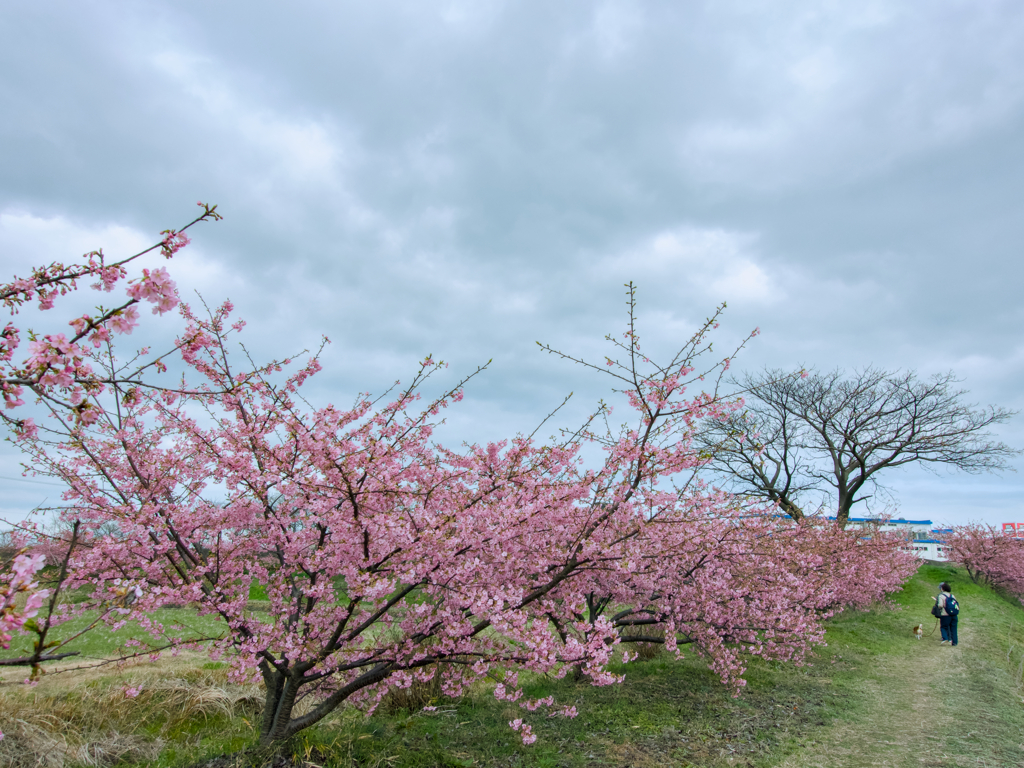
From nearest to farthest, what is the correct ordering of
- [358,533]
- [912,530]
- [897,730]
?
[358,533]
[897,730]
[912,530]

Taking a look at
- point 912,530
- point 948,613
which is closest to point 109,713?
point 948,613

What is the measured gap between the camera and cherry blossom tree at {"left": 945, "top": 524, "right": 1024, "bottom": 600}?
2619 centimetres

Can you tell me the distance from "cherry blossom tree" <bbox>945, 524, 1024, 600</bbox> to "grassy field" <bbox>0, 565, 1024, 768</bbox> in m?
21.0

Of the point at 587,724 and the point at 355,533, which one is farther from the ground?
the point at 355,533

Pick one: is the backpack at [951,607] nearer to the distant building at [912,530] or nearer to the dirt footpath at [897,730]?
the dirt footpath at [897,730]

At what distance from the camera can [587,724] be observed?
6820 millimetres

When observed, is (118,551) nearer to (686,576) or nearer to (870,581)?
(686,576)

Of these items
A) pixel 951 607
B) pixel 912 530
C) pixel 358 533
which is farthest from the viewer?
pixel 912 530

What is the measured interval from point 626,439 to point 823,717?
5.49 m

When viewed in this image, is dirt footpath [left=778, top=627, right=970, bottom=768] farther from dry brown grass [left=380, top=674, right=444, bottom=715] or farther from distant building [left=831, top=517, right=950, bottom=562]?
distant building [left=831, top=517, right=950, bottom=562]

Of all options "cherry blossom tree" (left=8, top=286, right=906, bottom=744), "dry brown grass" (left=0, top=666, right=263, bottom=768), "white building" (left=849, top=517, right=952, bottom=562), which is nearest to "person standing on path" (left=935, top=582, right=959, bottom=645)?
"white building" (left=849, top=517, right=952, bottom=562)

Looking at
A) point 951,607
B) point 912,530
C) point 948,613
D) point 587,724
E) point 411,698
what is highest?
point 912,530

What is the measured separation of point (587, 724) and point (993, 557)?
29708mm

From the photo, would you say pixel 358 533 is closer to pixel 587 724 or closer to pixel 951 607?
pixel 587 724
